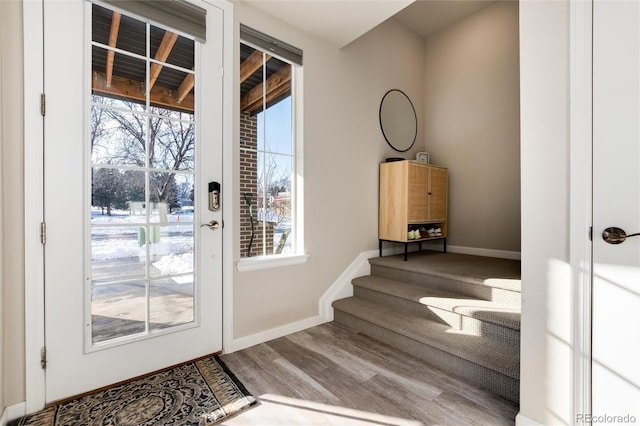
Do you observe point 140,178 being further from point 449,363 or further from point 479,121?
point 479,121

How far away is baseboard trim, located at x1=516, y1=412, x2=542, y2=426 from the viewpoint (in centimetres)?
135

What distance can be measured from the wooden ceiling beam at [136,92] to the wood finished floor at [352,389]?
1.80m

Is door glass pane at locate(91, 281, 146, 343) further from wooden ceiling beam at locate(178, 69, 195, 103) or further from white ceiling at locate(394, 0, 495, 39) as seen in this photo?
white ceiling at locate(394, 0, 495, 39)

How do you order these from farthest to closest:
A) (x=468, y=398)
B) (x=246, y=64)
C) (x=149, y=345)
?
(x=246, y=64), (x=149, y=345), (x=468, y=398)

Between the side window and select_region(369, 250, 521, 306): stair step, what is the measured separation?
107cm

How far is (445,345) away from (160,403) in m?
1.72

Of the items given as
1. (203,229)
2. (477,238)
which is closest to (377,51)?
(477,238)

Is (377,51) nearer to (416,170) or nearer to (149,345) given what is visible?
(416,170)

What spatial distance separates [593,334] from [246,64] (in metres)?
2.64

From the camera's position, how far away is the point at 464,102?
3.66 metres

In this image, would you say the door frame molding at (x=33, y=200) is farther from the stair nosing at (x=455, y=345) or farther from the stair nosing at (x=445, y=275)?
the stair nosing at (x=445, y=275)

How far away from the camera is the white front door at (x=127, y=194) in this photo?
1599 mm

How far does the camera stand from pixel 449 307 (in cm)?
217

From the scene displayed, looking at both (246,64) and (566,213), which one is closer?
(566,213)
